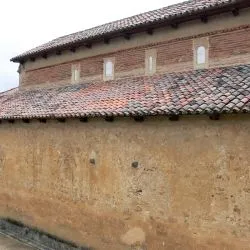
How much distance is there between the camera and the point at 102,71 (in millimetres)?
16250

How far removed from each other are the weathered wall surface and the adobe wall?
293 cm

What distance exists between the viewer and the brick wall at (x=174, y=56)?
481 inches

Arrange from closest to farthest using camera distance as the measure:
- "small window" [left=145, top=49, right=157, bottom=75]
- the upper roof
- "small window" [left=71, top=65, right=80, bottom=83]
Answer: the upper roof, "small window" [left=145, top=49, right=157, bottom=75], "small window" [left=71, top=65, right=80, bottom=83]

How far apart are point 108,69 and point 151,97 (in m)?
4.64

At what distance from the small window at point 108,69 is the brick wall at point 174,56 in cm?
19

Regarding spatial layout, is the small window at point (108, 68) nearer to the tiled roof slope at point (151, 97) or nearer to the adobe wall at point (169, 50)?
the adobe wall at point (169, 50)

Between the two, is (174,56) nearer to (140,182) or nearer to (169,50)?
(169,50)

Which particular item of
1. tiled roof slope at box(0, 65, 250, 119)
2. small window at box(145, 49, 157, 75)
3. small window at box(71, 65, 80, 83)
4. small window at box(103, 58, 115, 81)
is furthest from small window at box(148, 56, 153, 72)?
small window at box(71, 65, 80, 83)

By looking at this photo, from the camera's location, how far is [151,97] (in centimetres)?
1183

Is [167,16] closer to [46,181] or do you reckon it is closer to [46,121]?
[46,121]

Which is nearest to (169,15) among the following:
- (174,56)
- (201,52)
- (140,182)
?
(174,56)

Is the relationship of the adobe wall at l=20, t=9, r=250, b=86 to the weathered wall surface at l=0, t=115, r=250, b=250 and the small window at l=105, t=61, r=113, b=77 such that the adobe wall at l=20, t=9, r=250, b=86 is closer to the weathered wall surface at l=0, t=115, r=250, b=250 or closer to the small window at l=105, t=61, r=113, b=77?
the small window at l=105, t=61, r=113, b=77

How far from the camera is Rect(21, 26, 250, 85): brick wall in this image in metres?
12.2

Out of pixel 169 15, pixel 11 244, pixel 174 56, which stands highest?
pixel 169 15
